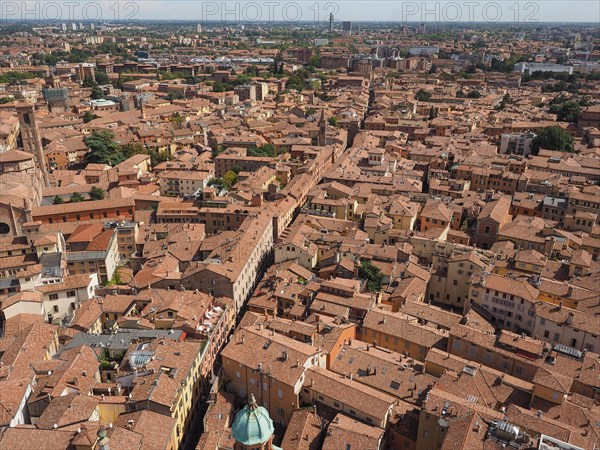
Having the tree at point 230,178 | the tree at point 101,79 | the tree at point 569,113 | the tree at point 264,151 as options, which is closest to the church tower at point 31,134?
the tree at point 230,178

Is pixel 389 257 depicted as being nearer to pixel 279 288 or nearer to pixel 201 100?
pixel 279 288

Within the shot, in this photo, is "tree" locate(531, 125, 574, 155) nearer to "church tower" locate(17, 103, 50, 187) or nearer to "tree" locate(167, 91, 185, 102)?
"church tower" locate(17, 103, 50, 187)

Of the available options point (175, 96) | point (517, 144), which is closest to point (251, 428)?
point (517, 144)

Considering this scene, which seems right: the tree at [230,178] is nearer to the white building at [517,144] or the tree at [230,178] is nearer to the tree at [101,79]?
the white building at [517,144]

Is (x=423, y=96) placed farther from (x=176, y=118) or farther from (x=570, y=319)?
(x=570, y=319)

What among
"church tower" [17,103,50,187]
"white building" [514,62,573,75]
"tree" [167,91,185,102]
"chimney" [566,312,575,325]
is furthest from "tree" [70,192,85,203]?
"white building" [514,62,573,75]
